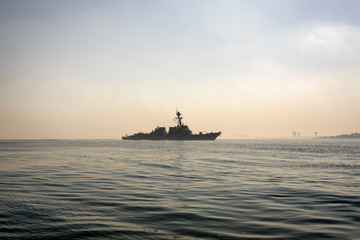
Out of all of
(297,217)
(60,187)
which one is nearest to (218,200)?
(297,217)

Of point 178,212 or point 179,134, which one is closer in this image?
point 178,212

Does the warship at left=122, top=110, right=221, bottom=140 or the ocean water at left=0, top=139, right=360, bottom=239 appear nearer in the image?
the ocean water at left=0, top=139, right=360, bottom=239

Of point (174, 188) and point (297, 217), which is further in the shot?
point (174, 188)

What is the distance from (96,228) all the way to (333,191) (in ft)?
40.5

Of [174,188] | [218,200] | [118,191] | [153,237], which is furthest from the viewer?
[174,188]

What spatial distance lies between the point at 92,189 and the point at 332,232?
11.0 meters

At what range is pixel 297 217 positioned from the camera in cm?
848

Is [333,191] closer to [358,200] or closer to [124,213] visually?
[358,200]

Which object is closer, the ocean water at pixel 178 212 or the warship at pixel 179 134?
the ocean water at pixel 178 212

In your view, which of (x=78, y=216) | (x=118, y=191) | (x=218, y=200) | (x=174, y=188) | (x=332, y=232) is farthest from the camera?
(x=174, y=188)

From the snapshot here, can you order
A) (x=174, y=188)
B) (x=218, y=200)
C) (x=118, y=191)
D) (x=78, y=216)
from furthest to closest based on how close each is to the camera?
1. (x=174, y=188)
2. (x=118, y=191)
3. (x=218, y=200)
4. (x=78, y=216)

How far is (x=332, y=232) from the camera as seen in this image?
697 centimetres

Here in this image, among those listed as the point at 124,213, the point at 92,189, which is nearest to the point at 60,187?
the point at 92,189

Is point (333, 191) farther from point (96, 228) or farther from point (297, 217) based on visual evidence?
point (96, 228)
